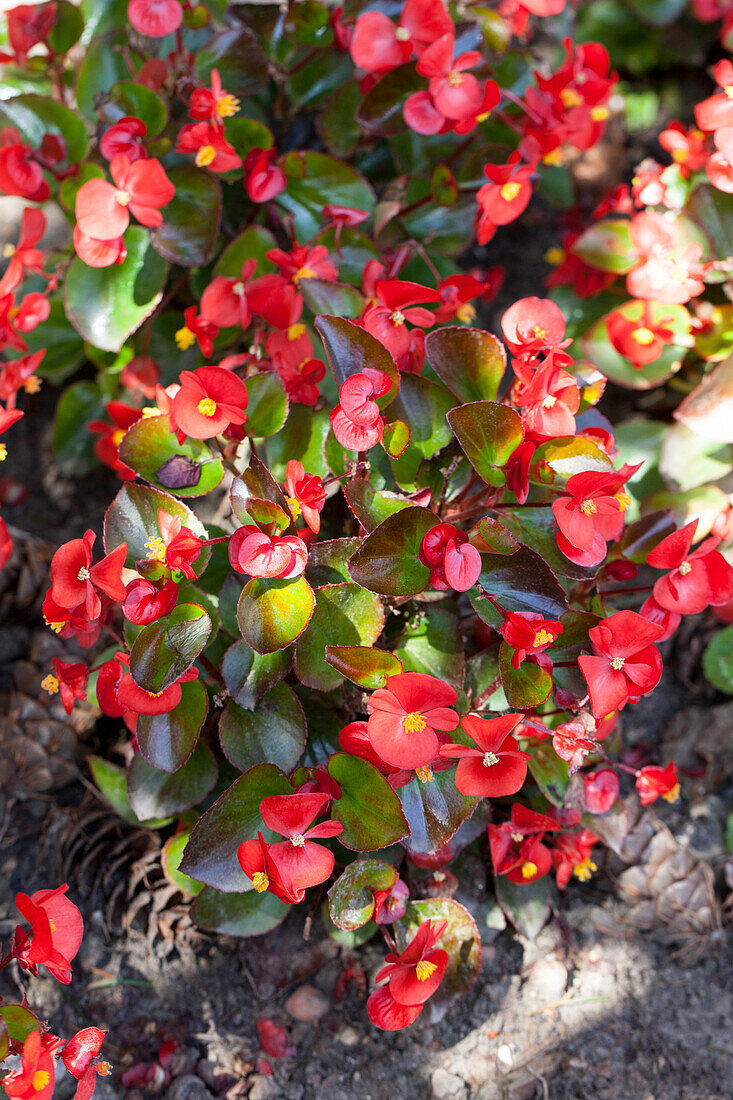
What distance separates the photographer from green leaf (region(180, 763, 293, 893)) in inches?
44.4

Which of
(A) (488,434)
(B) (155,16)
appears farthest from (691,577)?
(B) (155,16)

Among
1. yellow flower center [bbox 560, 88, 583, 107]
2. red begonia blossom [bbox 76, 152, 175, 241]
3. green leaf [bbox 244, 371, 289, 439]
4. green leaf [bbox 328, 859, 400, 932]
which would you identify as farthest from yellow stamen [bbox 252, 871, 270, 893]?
yellow flower center [bbox 560, 88, 583, 107]

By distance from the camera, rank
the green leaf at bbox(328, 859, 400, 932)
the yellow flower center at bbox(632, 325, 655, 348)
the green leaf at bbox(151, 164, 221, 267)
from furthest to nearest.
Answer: the yellow flower center at bbox(632, 325, 655, 348), the green leaf at bbox(151, 164, 221, 267), the green leaf at bbox(328, 859, 400, 932)

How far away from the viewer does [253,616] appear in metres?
1.08

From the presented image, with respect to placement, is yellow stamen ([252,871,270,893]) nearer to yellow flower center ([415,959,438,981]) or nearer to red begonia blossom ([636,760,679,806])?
yellow flower center ([415,959,438,981])

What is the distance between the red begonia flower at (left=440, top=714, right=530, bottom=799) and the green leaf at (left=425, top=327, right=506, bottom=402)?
0.50m

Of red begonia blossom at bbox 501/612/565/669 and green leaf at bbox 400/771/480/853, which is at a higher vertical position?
red begonia blossom at bbox 501/612/565/669

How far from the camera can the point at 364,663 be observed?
1079 millimetres

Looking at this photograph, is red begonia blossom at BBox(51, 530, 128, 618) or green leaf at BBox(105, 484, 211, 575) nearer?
red begonia blossom at BBox(51, 530, 128, 618)

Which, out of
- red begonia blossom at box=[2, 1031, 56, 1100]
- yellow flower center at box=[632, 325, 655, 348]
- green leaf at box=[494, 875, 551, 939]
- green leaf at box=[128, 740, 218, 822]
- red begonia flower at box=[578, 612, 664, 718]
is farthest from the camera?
yellow flower center at box=[632, 325, 655, 348]

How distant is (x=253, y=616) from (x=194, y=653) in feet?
0.30

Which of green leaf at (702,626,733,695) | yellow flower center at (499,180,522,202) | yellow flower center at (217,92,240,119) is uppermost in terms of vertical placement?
yellow flower center at (217,92,240,119)

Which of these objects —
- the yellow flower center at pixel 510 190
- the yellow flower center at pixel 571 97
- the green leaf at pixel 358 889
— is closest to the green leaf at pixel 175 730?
the green leaf at pixel 358 889

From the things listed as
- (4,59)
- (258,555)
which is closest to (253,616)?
(258,555)
